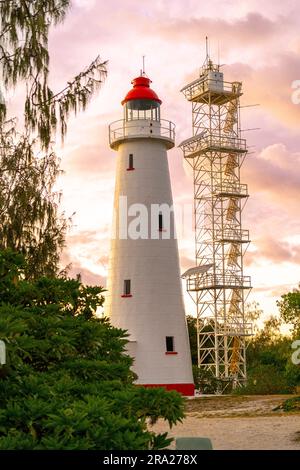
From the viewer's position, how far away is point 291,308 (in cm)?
2005

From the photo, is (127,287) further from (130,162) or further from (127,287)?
(130,162)

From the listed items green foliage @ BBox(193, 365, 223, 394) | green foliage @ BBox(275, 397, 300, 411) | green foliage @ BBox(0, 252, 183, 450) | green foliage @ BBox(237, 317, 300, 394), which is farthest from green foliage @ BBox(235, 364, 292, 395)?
green foliage @ BBox(0, 252, 183, 450)

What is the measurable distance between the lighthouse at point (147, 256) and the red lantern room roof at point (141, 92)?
A: 52mm

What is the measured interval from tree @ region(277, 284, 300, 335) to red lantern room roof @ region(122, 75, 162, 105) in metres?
18.2

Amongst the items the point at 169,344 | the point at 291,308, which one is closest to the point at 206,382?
the point at 169,344

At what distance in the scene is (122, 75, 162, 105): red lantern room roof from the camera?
3747cm

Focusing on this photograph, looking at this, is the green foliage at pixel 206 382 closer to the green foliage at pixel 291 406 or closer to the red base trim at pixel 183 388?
the red base trim at pixel 183 388

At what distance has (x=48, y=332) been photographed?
380 inches

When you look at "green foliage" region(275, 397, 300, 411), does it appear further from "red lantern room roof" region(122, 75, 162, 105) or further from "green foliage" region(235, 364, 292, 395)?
"red lantern room roof" region(122, 75, 162, 105)

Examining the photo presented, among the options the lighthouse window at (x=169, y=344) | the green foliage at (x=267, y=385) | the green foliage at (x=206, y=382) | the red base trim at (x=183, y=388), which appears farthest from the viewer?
the green foliage at (x=206, y=382)

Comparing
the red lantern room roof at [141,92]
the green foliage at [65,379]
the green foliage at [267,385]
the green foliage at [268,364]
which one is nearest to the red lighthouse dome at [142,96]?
the red lantern room roof at [141,92]

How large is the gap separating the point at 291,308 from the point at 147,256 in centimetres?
1613

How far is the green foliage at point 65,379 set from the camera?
24.9ft

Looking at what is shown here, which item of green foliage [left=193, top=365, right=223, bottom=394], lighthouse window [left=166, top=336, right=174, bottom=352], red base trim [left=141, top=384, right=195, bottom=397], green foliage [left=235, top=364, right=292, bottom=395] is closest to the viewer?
red base trim [left=141, top=384, right=195, bottom=397]
